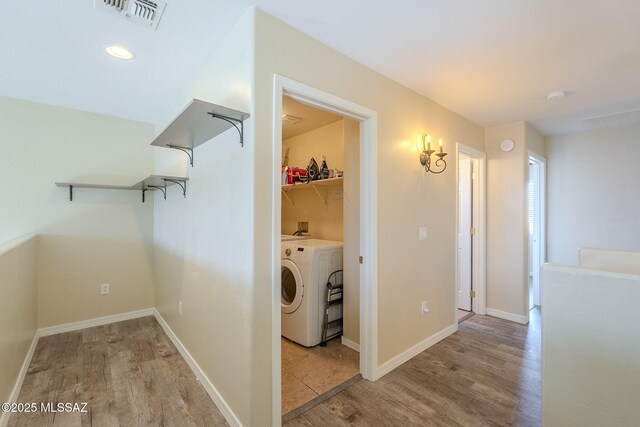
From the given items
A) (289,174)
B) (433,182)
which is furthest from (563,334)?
(289,174)

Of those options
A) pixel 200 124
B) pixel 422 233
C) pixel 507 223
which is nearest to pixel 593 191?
pixel 507 223

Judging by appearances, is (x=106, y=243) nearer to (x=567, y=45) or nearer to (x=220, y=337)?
(x=220, y=337)

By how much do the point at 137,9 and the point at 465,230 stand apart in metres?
3.85

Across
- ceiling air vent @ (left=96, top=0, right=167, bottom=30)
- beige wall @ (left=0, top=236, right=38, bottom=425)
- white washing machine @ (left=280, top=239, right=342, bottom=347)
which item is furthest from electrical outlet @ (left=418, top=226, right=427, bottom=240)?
beige wall @ (left=0, top=236, right=38, bottom=425)

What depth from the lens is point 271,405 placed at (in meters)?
1.58

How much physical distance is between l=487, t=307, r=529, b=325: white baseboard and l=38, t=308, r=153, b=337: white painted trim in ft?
13.9

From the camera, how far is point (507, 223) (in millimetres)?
3400

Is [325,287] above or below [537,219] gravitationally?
below

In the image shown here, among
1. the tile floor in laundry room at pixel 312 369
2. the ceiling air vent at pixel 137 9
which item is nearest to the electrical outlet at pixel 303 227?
the tile floor in laundry room at pixel 312 369

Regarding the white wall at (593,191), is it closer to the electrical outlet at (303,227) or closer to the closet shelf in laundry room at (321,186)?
the closet shelf in laundry room at (321,186)

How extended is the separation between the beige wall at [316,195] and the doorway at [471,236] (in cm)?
153

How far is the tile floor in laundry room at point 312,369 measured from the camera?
6.50 feet

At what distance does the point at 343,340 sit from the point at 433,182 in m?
1.78

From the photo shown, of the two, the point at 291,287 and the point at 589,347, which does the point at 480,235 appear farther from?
the point at 589,347
